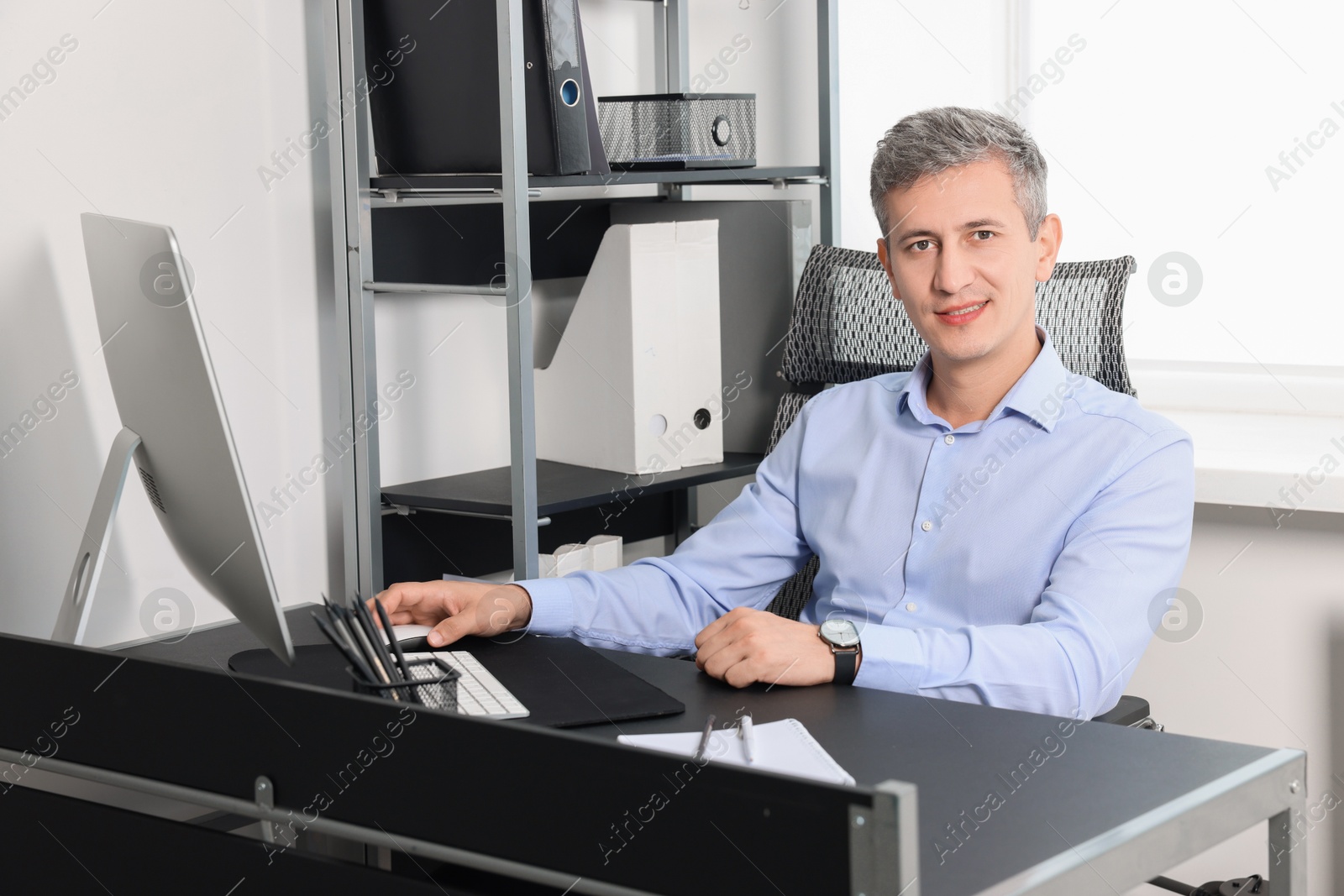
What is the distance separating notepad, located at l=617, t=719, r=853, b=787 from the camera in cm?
103

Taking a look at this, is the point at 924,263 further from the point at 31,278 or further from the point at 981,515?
the point at 31,278

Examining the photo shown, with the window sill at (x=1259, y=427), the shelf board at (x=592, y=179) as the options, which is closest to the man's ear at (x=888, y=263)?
the shelf board at (x=592, y=179)

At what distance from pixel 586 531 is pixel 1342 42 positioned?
1526 mm

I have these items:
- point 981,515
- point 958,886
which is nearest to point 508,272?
point 981,515

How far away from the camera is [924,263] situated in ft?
5.34

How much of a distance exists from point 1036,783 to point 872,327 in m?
1.17

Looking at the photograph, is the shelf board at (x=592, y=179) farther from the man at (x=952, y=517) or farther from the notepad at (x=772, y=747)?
the notepad at (x=772, y=747)

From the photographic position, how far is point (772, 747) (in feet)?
3.54

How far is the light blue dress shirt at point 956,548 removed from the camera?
4.46 ft

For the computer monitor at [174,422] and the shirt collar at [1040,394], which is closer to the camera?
the computer monitor at [174,422]

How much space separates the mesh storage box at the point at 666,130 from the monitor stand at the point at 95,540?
4.06ft

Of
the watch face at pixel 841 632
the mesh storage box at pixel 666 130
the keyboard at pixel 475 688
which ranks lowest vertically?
the keyboard at pixel 475 688

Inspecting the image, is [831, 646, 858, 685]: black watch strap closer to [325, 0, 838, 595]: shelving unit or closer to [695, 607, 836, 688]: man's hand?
[695, 607, 836, 688]: man's hand

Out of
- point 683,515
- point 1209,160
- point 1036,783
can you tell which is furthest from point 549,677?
point 1209,160
